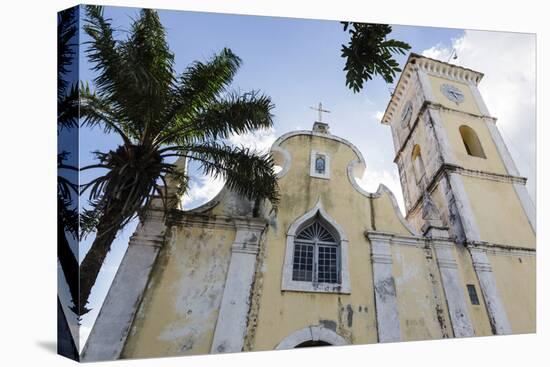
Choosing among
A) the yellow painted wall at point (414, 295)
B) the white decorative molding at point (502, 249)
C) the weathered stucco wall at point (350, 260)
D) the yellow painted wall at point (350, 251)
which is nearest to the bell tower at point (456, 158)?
the white decorative molding at point (502, 249)

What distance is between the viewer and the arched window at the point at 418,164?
11.2 meters

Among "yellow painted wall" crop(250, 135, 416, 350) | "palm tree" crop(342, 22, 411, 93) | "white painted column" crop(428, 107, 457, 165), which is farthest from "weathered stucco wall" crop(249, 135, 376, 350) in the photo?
"palm tree" crop(342, 22, 411, 93)

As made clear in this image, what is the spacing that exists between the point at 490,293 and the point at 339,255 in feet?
11.3

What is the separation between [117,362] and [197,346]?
4.03 feet

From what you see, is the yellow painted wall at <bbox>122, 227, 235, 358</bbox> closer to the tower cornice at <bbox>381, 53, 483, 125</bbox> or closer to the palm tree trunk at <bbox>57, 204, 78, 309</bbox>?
the palm tree trunk at <bbox>57, 204, 78, 309</bbox>

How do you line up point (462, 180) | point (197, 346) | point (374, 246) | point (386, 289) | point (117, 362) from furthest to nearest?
point (462, 180)
point (374, 246)
point (386, 289)
point (197, 346)
point (117, 362)

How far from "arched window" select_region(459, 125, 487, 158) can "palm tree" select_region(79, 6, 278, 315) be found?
7.14m

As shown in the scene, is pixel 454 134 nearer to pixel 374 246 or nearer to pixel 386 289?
pixel 374 246

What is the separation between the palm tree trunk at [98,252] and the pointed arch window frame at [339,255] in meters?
3.18

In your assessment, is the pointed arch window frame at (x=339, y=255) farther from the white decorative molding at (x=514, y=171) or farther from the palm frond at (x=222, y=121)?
the white decorative molding at (x=514, y=171)

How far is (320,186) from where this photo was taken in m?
8.23

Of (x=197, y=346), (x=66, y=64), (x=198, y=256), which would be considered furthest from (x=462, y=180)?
(x=66, y=64)

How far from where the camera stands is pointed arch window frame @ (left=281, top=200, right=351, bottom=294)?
6.83 metres

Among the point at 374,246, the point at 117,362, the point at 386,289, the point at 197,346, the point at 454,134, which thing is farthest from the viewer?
the point at 454,134
